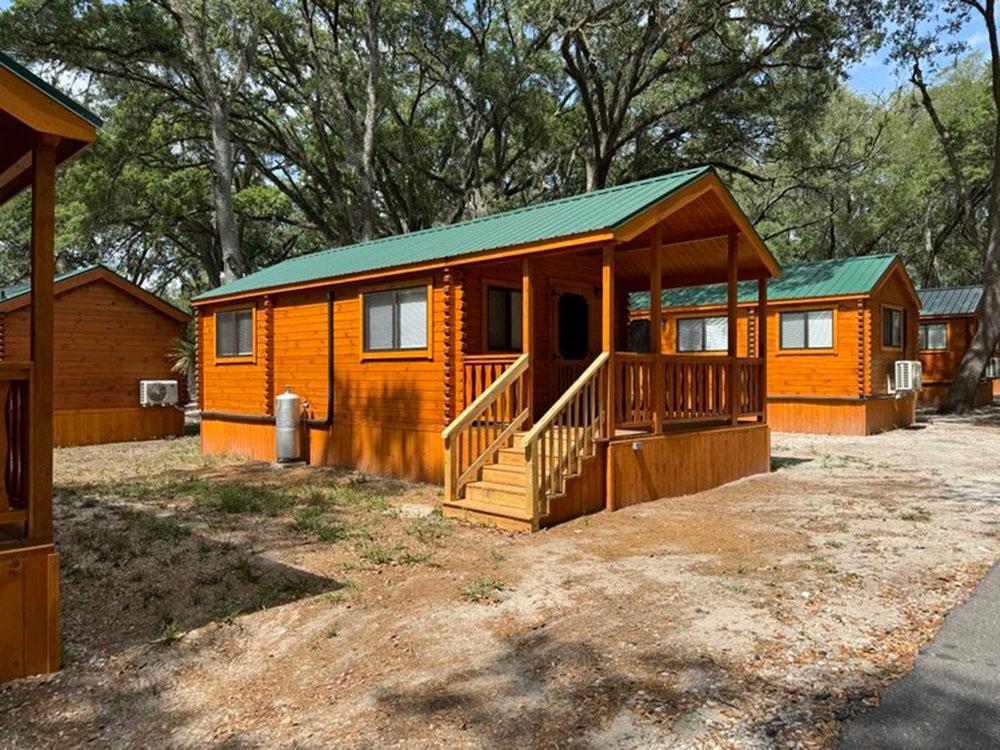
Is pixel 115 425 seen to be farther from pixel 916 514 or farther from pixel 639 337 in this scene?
pixel 916 514

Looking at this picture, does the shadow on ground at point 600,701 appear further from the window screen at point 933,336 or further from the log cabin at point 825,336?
the window screen at point 933,336

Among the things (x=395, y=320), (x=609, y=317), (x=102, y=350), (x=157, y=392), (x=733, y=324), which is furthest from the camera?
(x=157, y=392)

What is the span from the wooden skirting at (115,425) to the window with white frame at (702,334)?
13.1 m

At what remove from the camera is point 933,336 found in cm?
2420

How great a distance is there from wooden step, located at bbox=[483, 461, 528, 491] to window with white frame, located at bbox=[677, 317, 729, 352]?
11.0 m

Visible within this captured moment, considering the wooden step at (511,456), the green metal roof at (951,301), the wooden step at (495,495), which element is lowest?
the wooden step at (495,495)

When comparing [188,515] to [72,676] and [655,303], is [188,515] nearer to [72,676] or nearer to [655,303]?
[72,676]

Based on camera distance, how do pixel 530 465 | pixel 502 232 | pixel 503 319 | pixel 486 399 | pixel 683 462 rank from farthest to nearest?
pixel 503 319, pixel 502 232, pixel 683 462, pixel 486 399, pixel 530 465

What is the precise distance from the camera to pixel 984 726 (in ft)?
9.50

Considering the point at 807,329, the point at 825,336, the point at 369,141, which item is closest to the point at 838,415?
the point at 825,336

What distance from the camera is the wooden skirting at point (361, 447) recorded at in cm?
987

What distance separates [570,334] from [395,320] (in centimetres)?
275

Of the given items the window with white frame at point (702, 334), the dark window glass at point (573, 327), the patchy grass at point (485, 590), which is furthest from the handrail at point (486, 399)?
the window with white frame at point (702, 334)

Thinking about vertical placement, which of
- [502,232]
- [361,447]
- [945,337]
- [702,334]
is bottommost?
[361,447]
